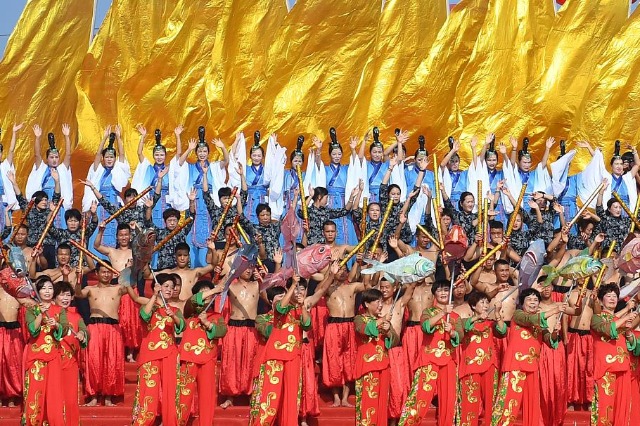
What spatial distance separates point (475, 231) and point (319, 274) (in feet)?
5.49

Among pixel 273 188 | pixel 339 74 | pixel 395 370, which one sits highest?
pixel 339 74

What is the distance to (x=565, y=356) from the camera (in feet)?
45.1

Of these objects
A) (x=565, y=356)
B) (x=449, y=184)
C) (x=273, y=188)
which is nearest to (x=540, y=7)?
(x=449, y=184)

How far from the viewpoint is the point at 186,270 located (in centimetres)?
1405

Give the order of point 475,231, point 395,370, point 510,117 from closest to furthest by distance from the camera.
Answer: point 395,370 < point 475,231 < point 510,117

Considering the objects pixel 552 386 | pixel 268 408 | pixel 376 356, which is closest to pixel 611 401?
pixel 552 386

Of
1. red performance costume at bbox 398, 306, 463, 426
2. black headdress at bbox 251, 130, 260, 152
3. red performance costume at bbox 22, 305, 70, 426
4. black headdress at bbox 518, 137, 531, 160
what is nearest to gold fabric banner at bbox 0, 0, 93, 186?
black headdress at bbox 251, 130, 260, 152

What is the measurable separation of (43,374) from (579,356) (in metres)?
4.64

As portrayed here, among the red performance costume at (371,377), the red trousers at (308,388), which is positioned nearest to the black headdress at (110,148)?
the red trousers at (308,388)

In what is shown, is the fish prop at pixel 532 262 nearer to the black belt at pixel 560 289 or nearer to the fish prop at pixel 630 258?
the fish prop at pixel 630 258

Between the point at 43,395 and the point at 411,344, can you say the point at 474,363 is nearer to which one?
the point at 411,344

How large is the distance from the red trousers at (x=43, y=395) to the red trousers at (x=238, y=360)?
154 centimetres

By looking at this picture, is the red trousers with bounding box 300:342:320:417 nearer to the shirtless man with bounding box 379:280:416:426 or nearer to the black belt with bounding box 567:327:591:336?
the shirtless man with bounding box 379:280:416:426

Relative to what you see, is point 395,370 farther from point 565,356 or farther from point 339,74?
point 339,74
